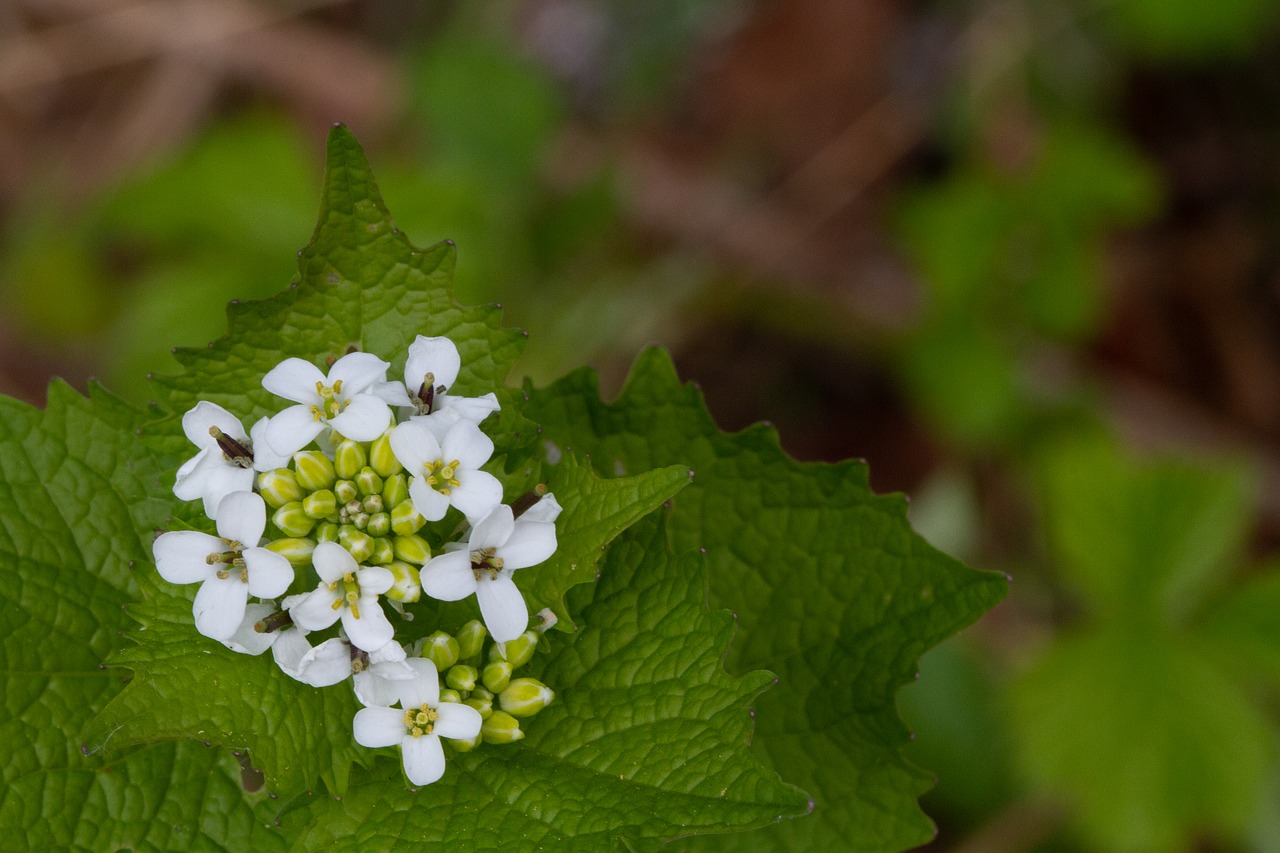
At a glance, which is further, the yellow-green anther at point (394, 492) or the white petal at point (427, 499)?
the yellow-green anther at point (394, 492)

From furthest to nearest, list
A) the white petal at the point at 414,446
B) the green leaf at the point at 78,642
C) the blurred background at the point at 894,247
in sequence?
1. the blurred background at the point at 894,247
2. the green leaf at the point at 78,642
3. the white petal at the point at 414,446

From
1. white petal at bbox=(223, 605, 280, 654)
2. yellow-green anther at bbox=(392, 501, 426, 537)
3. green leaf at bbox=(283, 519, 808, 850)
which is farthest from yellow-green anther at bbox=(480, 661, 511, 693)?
white petal at bbox=(223, 605, 280, 654)

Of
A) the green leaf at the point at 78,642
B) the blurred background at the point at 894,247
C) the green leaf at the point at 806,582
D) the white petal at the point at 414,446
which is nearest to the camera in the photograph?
the white petal at the point at 414,446

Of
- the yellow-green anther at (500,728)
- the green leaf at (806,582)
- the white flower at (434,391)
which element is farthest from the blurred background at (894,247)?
the yellow-green anther at (500,728)

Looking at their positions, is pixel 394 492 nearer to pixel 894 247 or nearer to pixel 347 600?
pixel 347 600

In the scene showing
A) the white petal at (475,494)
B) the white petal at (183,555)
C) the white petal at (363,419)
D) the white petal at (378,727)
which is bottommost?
the white petal at (378,727)

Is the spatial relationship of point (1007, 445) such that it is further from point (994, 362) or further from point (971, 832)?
point (971, 832)

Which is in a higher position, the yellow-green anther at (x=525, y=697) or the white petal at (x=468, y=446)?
the white petal at (x=468, y=446)

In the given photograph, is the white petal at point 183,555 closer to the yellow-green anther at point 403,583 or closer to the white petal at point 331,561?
the white petal at point 331,561
